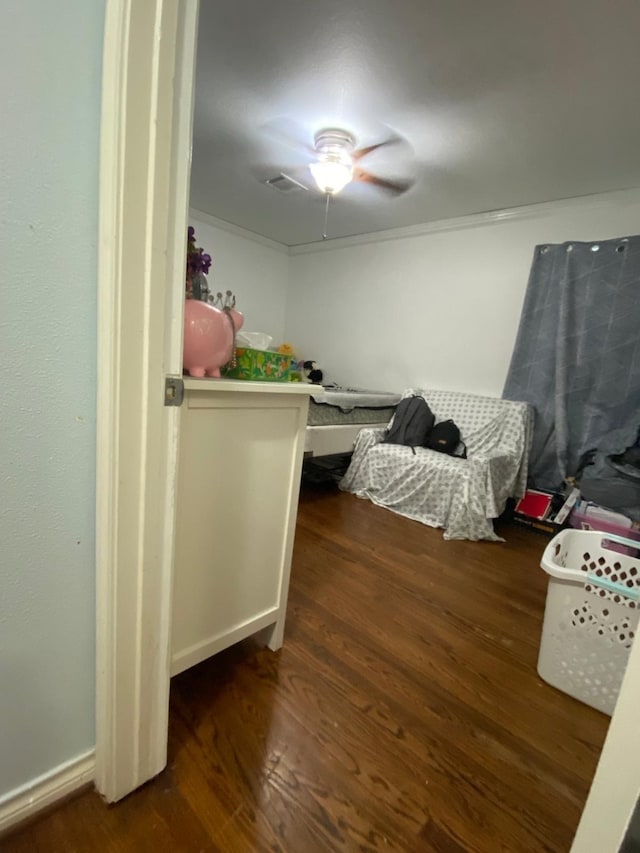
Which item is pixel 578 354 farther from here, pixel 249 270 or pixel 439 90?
pixel 249 270

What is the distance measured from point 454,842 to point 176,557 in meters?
0.88

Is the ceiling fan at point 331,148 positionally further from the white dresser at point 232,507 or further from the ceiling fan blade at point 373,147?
the white dresser at point 232,507

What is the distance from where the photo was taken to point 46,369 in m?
0.66

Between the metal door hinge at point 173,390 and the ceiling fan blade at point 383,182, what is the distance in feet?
8.33

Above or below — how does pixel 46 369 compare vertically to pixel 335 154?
below

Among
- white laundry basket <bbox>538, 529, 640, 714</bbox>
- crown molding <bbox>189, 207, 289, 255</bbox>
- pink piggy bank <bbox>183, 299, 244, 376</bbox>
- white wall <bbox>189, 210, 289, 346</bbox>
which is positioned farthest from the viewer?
white wall <bbox>189, 210, 289, 346</bbox>

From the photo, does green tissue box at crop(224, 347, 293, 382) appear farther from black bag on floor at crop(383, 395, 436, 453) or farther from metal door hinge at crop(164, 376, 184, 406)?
black bag on floor at crop(383, 395, 436, 453)

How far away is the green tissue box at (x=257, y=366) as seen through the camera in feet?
3.36

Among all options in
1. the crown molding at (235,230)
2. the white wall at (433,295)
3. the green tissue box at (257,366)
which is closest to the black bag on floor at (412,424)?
the white wall at (433,295)

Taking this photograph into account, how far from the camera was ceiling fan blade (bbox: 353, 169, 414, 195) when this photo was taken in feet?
8.63

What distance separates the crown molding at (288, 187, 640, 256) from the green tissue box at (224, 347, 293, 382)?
9.24 ft

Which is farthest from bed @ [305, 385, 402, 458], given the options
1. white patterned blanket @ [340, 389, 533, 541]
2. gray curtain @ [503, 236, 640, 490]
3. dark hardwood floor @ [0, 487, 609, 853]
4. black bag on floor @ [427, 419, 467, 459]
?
dark hardwood floor @ [0, 487, 609, 853]

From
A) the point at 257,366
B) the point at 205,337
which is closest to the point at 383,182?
the point at 257,366

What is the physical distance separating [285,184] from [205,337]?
2664 mm
